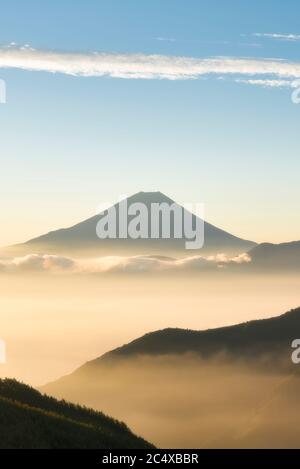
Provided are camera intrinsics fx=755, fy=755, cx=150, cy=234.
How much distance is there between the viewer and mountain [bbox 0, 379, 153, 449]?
110 ft

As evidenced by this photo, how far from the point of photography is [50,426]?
117 ft

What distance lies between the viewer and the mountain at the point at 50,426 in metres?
33.5
